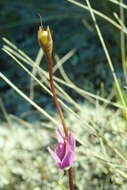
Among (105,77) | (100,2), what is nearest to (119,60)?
(105,77)

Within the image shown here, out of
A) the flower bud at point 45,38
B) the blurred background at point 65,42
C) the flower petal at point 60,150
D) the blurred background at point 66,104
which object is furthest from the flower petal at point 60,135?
the blurred background at point 65,42

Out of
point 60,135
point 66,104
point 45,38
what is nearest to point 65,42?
point 66,104

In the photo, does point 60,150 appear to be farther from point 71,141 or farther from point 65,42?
point 65,42

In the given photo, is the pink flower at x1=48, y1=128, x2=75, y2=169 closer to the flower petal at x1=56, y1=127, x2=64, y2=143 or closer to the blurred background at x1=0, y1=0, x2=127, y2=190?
the flower petal at x1=56, y1=127, x2=64, y2=143

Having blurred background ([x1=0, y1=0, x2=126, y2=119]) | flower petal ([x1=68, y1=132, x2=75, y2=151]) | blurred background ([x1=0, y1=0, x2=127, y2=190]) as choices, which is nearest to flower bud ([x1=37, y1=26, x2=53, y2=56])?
flower petal ([x1=68, y1=132, x2=75, y2=151])

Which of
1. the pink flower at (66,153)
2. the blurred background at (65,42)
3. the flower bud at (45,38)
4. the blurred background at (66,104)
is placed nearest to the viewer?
the flower bud at (45,38)

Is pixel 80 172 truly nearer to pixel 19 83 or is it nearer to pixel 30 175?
pixel 30 175

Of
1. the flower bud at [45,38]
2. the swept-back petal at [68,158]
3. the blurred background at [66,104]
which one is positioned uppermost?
the flower bud at [45,38]

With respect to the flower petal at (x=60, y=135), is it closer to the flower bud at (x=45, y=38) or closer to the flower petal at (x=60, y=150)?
the flower petal at (x=60, y=150)

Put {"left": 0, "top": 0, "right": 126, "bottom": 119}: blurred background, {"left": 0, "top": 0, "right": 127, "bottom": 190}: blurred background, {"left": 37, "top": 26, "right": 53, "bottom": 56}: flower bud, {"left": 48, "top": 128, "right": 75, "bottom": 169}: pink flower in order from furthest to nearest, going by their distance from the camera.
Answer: {"left": 0, "top": 0, "right": 126, "bottom": 119}: blurred background
{"left": 0, "top": 0, "right": 127, "bottom": 190}: blurred background
{"left": 48, "top": 128, "right": 75, "bottom": 169}: pink flower
{"left": 37, "top": 26, "right": 53, "bottom": 56}: flower bud

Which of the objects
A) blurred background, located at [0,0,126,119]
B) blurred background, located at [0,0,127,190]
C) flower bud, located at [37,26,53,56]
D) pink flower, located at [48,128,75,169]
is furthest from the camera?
blurred background, located at [0,0,126,119]

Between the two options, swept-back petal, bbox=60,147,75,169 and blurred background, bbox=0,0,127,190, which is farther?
blurred background, bbox=0,0,127,190
